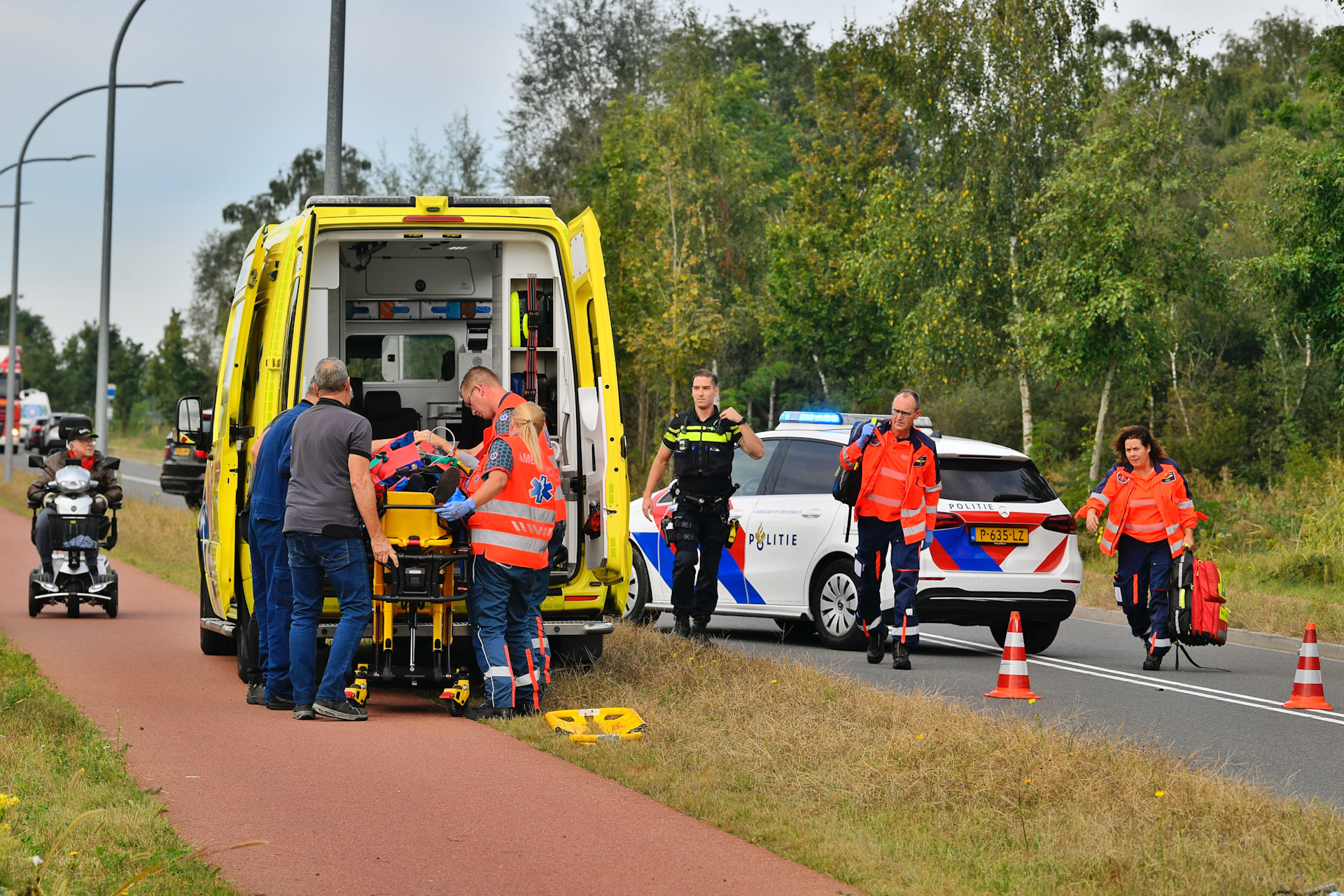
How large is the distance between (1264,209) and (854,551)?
14.7m

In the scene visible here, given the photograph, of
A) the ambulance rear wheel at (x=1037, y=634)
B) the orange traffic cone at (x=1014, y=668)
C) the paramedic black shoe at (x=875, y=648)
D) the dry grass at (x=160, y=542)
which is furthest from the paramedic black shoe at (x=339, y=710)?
the dry grass at (x=160, y=542)

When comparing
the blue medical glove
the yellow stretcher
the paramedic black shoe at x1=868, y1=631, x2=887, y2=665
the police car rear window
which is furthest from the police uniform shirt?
the blue medical glove

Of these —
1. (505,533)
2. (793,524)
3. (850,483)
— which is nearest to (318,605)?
(505,533)

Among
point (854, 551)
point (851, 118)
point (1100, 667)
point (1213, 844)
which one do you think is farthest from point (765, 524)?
point (851, 118)

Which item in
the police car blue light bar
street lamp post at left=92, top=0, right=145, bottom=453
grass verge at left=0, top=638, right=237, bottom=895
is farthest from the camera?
street lamp post at left=92, top=0, right=145, bottom=453

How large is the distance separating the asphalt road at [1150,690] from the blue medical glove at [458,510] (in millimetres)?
3180

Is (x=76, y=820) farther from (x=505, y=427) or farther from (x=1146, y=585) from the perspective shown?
(x=1146, y=585)

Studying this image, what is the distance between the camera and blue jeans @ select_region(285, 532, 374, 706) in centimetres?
840

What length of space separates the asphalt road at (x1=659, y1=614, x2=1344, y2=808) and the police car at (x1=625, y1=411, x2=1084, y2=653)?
14.9 inches

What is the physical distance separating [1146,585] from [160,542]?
14291mm

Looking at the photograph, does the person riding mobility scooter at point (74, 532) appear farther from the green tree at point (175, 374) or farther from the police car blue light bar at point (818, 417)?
the green tree at point (175, 374)

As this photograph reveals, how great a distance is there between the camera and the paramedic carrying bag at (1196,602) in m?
11.3

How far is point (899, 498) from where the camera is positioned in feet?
36.3

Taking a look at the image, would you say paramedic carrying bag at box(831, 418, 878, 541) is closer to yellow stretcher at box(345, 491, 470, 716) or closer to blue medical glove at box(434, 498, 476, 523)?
yellow stretcher at box(345, 491, 470, 716)
